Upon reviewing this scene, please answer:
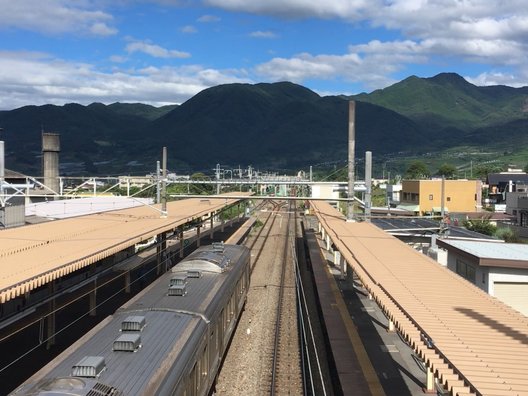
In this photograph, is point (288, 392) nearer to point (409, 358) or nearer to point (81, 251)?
point (409, 358)

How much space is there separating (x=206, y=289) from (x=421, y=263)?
17.7 feet

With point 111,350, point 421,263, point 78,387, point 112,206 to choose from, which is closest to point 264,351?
point 421,263

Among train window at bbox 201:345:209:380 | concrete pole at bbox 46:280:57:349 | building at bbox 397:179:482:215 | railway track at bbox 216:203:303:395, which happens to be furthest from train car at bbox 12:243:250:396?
building at bbox 397:179:482:215

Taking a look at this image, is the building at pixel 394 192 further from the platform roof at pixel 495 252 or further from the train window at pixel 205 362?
the train window at pixel 205 362

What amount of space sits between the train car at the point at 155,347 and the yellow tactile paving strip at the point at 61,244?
168cm

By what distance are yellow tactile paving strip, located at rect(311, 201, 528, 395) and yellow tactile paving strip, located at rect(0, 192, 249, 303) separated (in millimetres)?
6178

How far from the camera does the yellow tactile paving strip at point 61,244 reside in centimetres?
990

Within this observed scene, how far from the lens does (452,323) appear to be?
758cm

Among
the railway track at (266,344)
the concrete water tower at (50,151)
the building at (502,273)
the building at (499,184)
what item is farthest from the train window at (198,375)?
the building at (499,184)

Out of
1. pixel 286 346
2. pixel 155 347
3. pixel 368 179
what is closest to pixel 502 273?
pixel 368 179

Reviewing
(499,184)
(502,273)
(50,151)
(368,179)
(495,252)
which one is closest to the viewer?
(502,273)

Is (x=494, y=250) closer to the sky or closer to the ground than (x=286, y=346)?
closer to the sky

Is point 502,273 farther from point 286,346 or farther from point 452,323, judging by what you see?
point 452,323

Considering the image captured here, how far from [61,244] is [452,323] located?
1045cm
